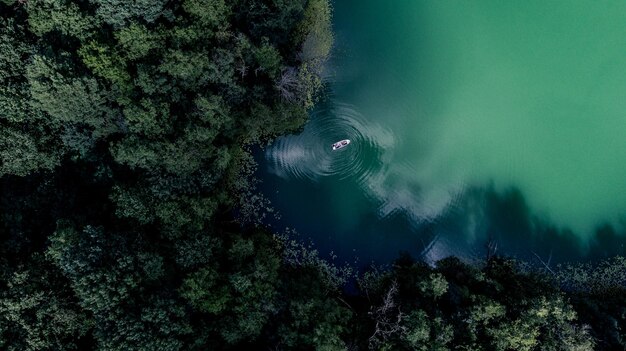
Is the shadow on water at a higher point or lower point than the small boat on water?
higher

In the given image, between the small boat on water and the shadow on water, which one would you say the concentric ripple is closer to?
the small boat on water

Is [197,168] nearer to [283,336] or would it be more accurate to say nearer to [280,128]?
[280,128]

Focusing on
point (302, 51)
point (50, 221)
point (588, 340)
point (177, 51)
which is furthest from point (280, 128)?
point (588, 340)

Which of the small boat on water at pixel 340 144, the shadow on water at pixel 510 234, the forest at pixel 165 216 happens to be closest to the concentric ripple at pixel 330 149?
the small boat on water at pixel 340 144

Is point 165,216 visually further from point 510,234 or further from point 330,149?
point 510,234

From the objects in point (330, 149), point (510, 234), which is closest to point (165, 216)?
point (330, 149)

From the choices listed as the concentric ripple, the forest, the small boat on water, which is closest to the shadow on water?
the forest
